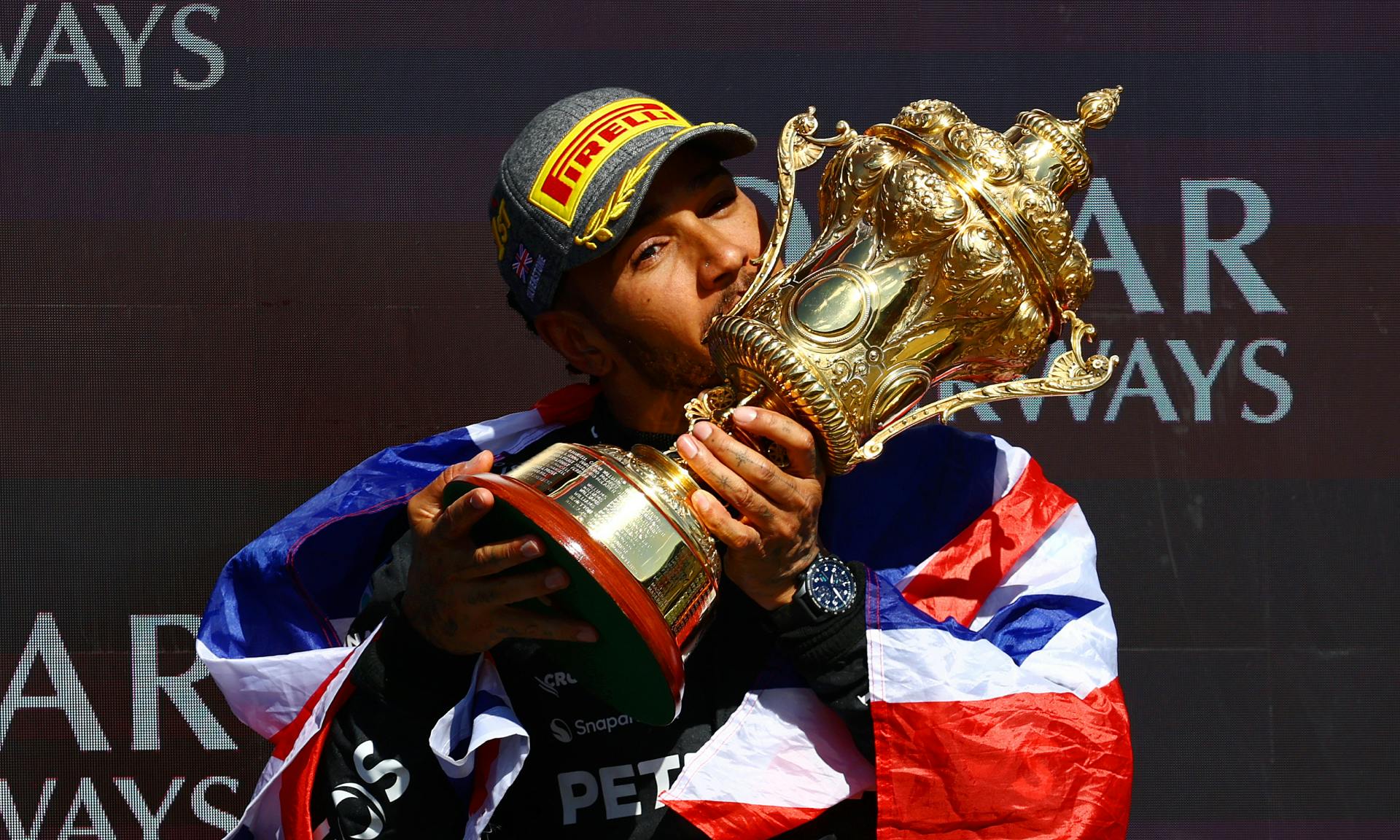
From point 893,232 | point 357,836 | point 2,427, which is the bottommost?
point 357,836

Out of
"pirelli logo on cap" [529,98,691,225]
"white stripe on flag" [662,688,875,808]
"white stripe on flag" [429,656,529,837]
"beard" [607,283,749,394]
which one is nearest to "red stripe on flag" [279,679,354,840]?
"white stripe on flag" [429,656,529,837]

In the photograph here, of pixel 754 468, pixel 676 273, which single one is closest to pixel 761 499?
pixel 754 468

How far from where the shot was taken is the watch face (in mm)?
1483

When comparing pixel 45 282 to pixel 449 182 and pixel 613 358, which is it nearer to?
pixel 449 182

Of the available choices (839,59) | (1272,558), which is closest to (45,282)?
(839,59)

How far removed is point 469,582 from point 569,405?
551 millimetres

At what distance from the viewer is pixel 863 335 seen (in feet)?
4.95

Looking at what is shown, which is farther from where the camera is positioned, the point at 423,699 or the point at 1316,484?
the point at 1316,484

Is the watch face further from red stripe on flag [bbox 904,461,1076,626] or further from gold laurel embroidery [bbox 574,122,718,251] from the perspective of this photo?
gold laurel embroidery [bbox 574,122,718,251]

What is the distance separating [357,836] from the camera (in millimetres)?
1686

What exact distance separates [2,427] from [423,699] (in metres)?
1.28

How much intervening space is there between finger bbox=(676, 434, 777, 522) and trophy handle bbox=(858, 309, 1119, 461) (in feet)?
0.54

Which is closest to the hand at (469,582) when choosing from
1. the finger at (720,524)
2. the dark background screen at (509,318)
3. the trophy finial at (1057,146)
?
the finger at (720,524)

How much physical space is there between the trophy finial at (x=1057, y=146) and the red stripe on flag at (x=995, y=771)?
0.59 metres
